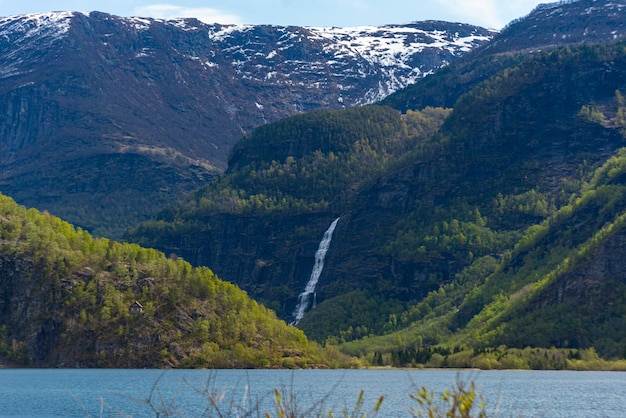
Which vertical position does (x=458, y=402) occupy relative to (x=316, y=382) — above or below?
below

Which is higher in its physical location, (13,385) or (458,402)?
(13,385)

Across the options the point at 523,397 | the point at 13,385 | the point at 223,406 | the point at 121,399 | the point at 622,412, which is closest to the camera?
the point at 223,406

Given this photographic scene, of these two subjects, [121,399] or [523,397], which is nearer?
[121,399]

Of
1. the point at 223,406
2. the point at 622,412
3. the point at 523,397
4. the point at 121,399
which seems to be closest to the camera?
the point at 223,406

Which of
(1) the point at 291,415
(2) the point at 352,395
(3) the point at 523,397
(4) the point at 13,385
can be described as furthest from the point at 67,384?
(1) the point at 291,415

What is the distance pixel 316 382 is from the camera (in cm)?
19788

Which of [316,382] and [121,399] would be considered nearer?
[121,399]

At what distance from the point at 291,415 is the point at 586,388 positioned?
6445 inches

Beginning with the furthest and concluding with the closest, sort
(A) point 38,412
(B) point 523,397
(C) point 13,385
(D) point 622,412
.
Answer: (C) point 13,385 < (B) point 523,397 < (D) point 622,412 < (A) point 38,412

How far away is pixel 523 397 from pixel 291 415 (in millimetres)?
127503

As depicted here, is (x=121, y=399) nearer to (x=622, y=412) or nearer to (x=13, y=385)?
(x=13, y=385)

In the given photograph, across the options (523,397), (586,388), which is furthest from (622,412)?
(586,388)

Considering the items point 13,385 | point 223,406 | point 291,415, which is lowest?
point 291,415

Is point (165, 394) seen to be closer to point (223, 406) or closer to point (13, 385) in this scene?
point (13, 385)
